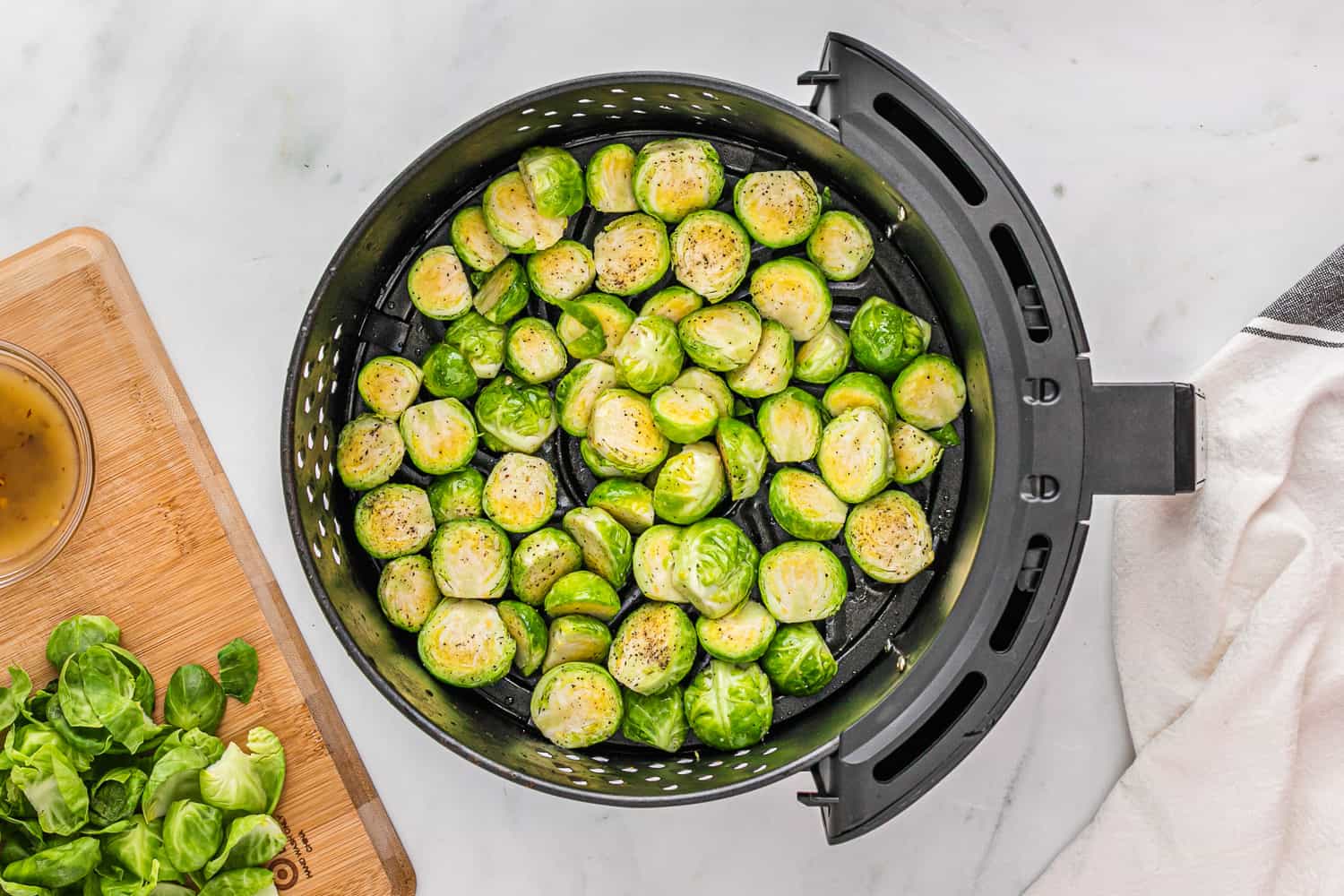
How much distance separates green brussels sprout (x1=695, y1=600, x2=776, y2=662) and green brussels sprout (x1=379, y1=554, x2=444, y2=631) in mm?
366

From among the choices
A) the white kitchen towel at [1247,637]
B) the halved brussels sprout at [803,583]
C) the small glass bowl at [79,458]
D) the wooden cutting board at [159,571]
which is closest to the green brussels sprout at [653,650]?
the halved brussels sprout at [803,583]

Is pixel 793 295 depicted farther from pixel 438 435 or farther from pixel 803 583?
pixel 438 435

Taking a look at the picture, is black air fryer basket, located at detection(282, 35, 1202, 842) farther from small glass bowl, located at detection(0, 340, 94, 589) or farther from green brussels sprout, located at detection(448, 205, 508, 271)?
small glass bowl, located at detection(0, 340, 94, 589)

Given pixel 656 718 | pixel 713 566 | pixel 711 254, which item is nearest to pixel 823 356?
pixel 711 254

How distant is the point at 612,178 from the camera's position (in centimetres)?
145

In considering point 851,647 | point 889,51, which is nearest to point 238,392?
point 851,647

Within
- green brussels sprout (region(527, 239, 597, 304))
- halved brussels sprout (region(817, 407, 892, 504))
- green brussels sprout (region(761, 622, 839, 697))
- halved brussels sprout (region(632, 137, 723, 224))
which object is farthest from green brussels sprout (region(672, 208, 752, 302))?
green brussels sprout (region(761, 622, 839, 697))

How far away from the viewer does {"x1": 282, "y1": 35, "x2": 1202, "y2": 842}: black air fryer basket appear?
1.20m

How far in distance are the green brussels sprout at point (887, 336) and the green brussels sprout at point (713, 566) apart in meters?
0.29

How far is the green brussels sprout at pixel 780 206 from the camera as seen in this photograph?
4.62 ft

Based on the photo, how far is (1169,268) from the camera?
160 cm

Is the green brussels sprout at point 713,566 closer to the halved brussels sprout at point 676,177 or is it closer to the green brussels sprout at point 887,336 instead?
the green brussels sprout at point 887,336

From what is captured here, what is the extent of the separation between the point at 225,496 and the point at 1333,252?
1.60 m

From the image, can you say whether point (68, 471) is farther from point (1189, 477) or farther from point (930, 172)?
point (1189, 477)
